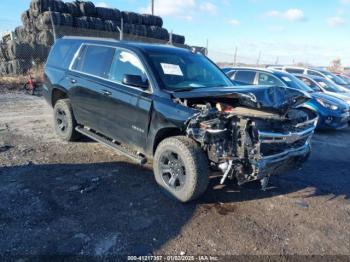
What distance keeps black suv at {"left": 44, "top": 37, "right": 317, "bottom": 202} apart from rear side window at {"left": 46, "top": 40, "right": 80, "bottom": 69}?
359 millimetres

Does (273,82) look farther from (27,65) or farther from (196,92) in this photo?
(27,65)

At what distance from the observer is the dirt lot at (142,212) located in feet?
11.8

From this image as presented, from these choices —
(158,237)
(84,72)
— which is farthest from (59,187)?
(84,72)

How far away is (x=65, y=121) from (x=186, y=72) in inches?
111

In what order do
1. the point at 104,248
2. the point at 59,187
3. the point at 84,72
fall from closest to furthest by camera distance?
the point at 104,248, the point at 59,187, the point at 84,72

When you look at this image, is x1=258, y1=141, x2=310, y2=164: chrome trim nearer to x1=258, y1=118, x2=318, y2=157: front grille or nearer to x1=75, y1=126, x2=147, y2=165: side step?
x1=258, y1=118, x2=318, y2=157: front grille

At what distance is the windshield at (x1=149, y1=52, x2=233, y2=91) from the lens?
5.04m

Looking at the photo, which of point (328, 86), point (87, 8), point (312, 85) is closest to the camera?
point (312, 85)

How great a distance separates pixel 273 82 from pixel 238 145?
6.30m

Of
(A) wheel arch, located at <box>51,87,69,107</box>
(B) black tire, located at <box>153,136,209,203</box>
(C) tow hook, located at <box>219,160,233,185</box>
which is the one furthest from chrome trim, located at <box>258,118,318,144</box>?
(A) wheel arch, located at <box>51,87,69,107</box>

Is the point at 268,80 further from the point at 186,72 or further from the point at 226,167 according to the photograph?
the point at 226,167

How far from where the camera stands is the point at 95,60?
5996 millimetres

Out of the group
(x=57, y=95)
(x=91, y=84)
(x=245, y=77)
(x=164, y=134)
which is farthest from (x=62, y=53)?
(x=245, y=77)

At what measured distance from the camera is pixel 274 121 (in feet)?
14.5
